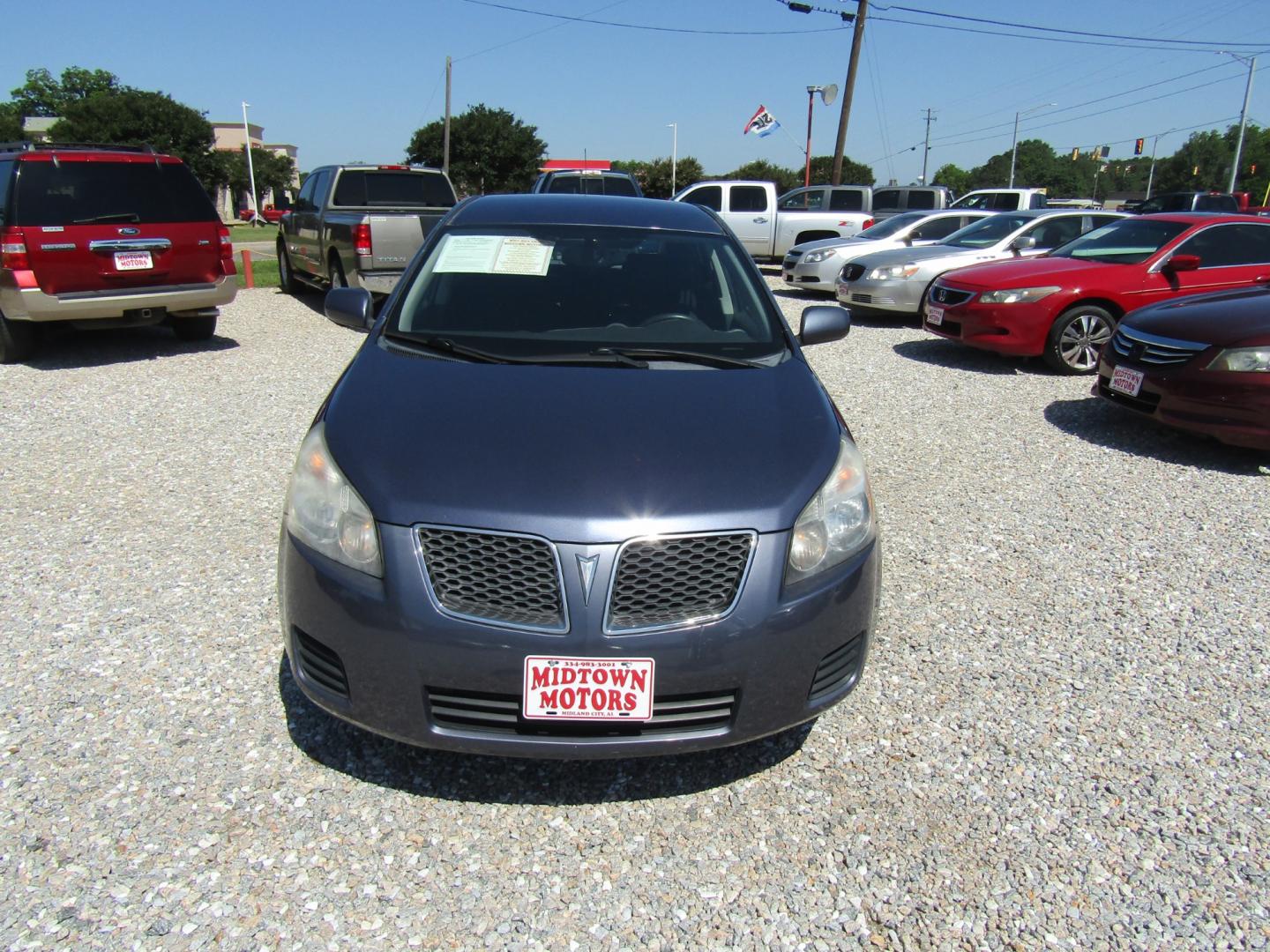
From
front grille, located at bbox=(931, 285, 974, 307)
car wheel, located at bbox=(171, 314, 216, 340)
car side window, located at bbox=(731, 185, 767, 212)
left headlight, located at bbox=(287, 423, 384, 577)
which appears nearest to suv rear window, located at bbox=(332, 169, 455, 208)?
car wheel, located at bbox=(171, 314, 216, 340)

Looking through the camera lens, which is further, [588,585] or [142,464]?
[142,464]

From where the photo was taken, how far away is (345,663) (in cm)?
237

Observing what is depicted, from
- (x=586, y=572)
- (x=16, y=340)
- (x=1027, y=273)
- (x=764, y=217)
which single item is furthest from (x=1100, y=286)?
(x=764, y=217)

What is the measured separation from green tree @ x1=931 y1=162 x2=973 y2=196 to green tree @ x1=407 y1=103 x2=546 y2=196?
92.8m

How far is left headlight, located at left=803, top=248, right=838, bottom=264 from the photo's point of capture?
14.1 m

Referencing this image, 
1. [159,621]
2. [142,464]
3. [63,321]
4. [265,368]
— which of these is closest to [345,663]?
[159,621]

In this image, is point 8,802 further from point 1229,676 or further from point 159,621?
point 1229,676

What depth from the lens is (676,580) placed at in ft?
7.55

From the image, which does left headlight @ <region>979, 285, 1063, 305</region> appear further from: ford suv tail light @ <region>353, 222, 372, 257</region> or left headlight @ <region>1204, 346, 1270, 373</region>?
ford suv tail light @ <region>353, 222, 372, 257</region>

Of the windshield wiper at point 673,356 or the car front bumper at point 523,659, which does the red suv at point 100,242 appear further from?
the car front bumper at point 523,659

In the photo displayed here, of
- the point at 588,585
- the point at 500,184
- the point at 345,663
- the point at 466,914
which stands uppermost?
the point at 500,184

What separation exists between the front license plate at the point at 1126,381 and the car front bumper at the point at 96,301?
321 inches

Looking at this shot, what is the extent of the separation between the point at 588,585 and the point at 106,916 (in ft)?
4.53

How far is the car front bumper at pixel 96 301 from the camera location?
7.79 metres
